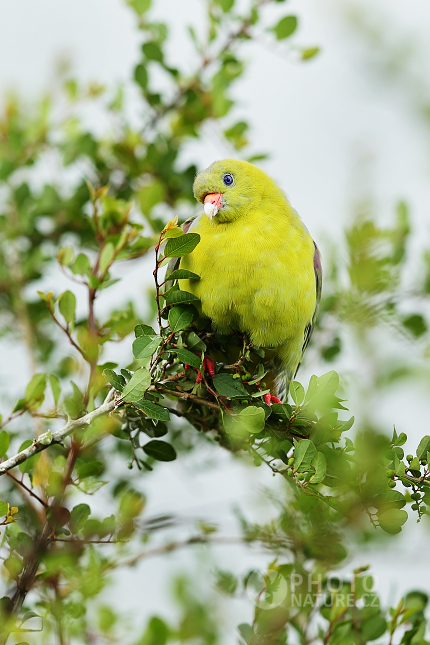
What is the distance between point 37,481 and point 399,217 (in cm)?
201

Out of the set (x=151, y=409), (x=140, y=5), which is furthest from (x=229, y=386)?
(x=140, y=5)

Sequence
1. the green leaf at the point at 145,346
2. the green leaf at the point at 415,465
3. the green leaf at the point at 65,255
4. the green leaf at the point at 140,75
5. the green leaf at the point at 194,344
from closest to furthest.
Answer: the green leaf at the point at 415,465
the green leaf at the point at 145,346
the green leaf at the point at 194,344
the green leaf at the point at 65,255
the green leaf at the point at 140,75

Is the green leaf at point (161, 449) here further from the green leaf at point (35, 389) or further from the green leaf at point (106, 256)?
the green leaf at point (106, 256)

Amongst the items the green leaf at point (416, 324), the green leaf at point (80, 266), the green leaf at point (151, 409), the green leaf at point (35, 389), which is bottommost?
the green leaf at point (151, 409)

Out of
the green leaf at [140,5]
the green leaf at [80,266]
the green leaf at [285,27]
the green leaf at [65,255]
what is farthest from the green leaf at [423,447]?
the green leaf at [140,5]

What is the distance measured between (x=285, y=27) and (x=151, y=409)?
2.03 meters

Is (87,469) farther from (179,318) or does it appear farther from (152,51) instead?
(152,51)

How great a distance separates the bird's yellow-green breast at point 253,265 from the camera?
210 cm

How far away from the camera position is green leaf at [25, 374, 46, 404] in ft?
6.44

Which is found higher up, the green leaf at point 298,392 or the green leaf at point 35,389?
the green leaf at point 298,392

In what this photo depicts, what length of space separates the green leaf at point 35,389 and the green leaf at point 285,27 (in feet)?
6.29

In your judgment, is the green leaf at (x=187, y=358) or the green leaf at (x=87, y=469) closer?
the green leaf at (x=187, y=358)

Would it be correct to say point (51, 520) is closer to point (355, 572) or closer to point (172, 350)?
point (172, 350)

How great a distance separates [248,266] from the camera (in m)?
2.12
